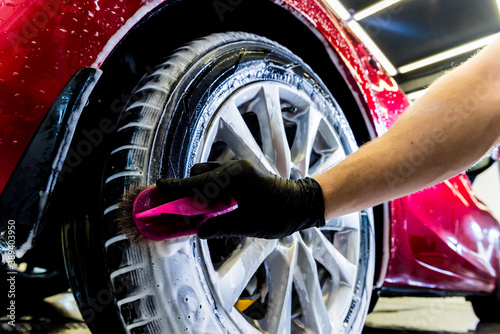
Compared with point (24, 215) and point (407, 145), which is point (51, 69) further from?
point (407, 145)

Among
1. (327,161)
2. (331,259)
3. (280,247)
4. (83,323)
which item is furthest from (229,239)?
(83,323)

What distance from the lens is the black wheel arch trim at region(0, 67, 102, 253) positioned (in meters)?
0.58

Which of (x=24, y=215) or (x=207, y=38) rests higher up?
(x=207, y=38)

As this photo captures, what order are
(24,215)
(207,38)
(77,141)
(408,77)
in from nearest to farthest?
(24,215), (77,141), (207,38), (408,77)

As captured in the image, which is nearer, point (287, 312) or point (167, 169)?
point (167, 169)

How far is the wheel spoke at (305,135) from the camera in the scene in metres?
1.16

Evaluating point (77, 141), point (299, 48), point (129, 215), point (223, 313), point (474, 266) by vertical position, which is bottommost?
point (474, 266)

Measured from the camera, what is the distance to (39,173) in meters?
0.59

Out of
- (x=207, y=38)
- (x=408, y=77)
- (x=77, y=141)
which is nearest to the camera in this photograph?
(x=77, y=141)

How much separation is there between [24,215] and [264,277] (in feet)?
2.32

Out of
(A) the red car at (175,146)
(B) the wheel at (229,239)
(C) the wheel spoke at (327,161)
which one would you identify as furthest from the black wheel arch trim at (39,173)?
(C) the wheel spoke at (327,161)

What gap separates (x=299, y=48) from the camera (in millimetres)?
1310

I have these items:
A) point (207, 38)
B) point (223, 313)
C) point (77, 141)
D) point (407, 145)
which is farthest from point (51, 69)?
point (407, 145)

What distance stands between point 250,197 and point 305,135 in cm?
55
